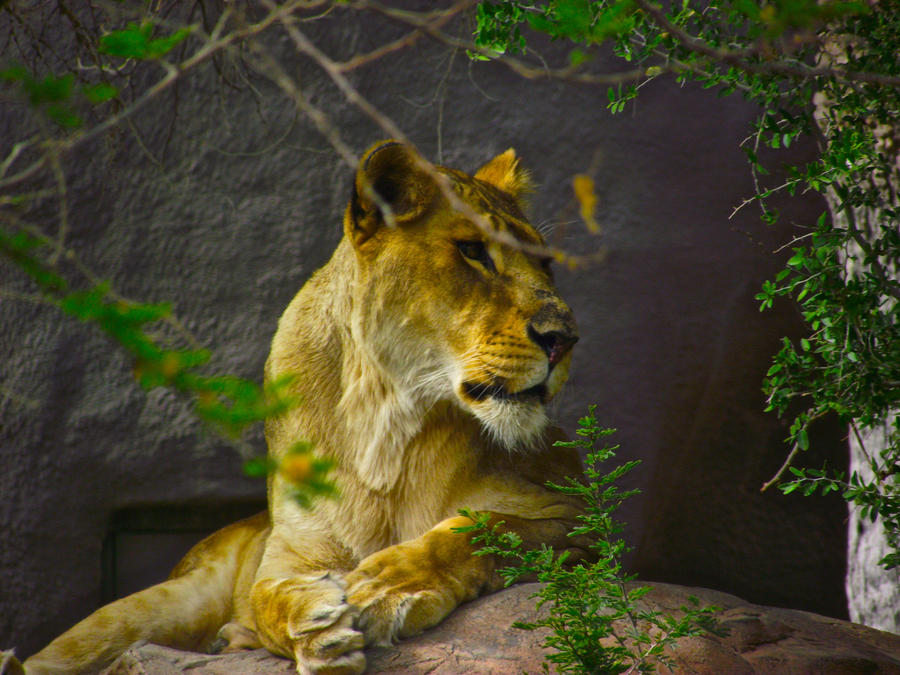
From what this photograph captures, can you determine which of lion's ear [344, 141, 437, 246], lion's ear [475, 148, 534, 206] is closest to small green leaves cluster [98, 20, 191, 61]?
lion's ear [344, 141, 437, 246]

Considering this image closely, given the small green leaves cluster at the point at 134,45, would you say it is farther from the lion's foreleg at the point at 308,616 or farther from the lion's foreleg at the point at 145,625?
the lion's foreleg at the point at 145,625

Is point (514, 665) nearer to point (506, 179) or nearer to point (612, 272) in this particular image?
point (506, 179)

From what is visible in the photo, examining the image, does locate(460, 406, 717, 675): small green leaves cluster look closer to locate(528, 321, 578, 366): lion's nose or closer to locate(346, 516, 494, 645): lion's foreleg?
locate(346, 516, 494, 645): lion's foreleg

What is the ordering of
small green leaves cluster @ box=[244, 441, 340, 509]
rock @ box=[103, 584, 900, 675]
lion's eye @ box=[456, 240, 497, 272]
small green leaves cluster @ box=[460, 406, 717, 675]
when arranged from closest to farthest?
small green leaves cluster @ box=[244, 441, 340, 509] < small green leaves cluster @ box=[460, 406, 717, 675] < rock @ box=[103, 584, 900, 675] < lion's eye @ box=[456, 240, 497, 272]

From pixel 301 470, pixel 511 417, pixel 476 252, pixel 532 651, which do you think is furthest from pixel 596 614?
pixel 301 470

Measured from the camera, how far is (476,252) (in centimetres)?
261

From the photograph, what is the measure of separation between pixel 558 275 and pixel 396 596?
1824mm

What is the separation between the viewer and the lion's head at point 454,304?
2414 millimetres

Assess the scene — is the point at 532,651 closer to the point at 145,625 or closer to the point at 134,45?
the point at 145,625

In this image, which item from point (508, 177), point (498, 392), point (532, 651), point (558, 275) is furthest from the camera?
point (558, 275)

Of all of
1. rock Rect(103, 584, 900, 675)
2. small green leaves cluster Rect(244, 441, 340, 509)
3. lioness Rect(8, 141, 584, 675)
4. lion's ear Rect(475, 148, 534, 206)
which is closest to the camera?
small green leaves cluster Rect(244, 441, 340, 509)

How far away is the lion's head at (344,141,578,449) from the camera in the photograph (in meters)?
2.41

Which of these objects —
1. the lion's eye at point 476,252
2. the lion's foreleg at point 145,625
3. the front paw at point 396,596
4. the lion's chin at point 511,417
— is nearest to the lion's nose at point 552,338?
the lion's chin at point 511,417

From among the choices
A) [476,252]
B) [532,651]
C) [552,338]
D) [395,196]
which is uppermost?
[395,196]
